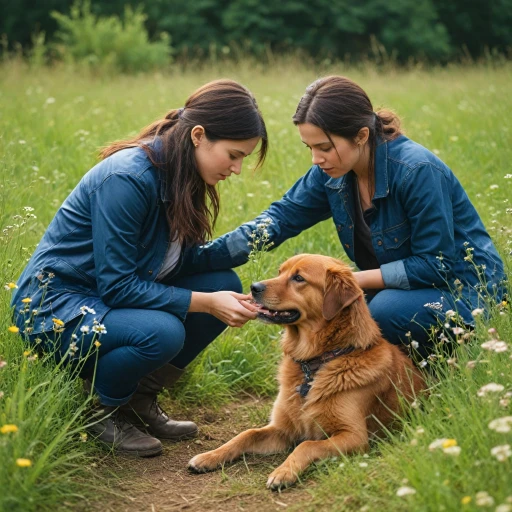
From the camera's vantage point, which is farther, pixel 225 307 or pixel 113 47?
pixel 113 47

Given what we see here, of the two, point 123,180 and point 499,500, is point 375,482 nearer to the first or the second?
point 499,500

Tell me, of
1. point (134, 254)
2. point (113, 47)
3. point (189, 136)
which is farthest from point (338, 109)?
point (113, 47)

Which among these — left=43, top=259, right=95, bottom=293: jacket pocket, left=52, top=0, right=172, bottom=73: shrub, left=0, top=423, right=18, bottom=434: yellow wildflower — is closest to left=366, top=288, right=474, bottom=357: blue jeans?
left=43, top=259, right=95, bottom=293: jacket pocket

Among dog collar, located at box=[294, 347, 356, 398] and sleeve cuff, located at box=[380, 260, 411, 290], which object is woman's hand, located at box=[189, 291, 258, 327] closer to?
dog collar, located at box=[294, 347, 356, 398]

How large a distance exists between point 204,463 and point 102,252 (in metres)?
1.17

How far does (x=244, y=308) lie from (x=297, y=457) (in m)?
0.80

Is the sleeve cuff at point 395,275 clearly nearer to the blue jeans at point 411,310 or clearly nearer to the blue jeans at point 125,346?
the blue jeans at point 411,310

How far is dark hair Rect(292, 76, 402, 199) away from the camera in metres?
3.85

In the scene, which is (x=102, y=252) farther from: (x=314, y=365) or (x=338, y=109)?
(x=338, y=109)

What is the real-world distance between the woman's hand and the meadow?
64 centimetres

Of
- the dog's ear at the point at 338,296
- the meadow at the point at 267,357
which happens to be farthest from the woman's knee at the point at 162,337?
the dog's ear at the point at 338,296

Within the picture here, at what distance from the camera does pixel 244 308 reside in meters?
3.72

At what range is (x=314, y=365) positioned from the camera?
3.85 m

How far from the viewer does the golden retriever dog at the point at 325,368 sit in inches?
145
